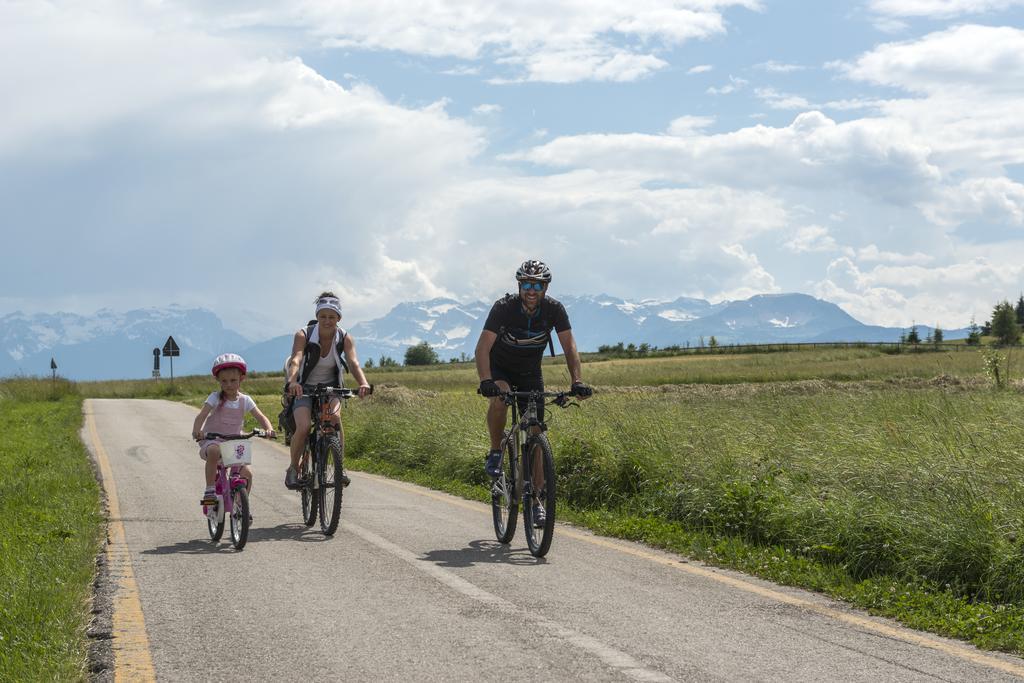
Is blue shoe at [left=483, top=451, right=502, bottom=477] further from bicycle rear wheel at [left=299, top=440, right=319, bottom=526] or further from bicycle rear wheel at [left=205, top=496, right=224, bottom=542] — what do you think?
bicycle rear wheel at [left=205, top=496, right=224, bottom=542]

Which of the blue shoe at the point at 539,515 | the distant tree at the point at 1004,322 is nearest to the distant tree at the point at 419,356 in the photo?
the distant tree at the point at 1004,322

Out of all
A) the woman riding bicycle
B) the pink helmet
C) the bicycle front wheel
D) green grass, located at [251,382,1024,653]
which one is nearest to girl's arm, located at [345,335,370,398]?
the woman riding bicycle

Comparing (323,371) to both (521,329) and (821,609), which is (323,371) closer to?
(521,329)

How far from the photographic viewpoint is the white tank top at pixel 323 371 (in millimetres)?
10000

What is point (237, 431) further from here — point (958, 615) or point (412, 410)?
point (412, 410)

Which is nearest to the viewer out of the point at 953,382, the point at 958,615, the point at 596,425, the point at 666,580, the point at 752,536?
the point at 958,615

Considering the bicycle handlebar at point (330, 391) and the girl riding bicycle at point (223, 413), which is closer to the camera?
the girl riding bicycle at point (223, 413)

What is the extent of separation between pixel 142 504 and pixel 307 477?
2.92 m

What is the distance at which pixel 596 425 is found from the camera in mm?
13836

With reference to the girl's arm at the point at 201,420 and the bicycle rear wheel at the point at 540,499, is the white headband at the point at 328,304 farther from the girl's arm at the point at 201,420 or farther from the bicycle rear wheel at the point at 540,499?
the bicycle rear wheel at the point at 540,499

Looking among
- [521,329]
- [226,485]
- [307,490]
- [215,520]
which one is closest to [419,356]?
[307,490]

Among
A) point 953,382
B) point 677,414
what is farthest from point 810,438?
point 953,382

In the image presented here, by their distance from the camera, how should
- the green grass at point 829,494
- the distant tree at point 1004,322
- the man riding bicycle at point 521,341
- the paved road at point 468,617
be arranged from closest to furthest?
the paved road at point 468,617
the green grass at point 829,494
the man riding bicycle at point 521,341
the distant tree at point 1004,322

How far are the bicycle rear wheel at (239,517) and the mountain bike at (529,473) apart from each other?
215 centimetres
